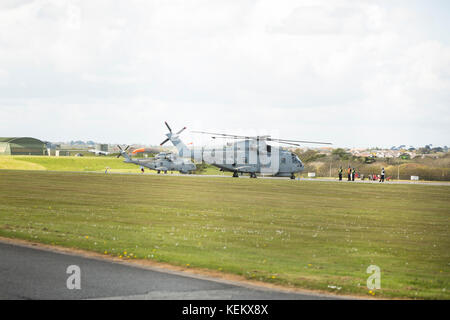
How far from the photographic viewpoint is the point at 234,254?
624 inches

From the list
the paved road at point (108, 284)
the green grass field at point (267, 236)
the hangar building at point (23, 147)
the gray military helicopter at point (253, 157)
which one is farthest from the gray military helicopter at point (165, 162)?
the hangar building at point (23, 147)

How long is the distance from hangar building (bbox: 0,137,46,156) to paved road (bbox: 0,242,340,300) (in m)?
145

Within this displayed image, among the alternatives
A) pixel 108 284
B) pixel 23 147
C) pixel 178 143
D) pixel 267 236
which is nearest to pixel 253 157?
pixel 178 143

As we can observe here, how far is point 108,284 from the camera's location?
1128 cm

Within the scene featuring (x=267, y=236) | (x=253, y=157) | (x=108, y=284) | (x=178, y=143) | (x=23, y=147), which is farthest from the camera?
(x=23, y=147)

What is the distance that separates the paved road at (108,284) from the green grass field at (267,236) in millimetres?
1349

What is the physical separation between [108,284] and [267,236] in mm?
9371

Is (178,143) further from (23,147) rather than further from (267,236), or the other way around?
(23,147)

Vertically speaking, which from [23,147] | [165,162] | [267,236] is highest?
[23,147]

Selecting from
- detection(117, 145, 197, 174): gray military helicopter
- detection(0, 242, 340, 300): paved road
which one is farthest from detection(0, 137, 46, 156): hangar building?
detection(0, 242, 340, 300): paved road

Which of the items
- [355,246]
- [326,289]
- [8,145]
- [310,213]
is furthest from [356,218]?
[8,145]

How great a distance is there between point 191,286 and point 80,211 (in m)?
16.5

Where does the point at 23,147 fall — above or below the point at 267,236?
above

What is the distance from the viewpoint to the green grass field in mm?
13375
